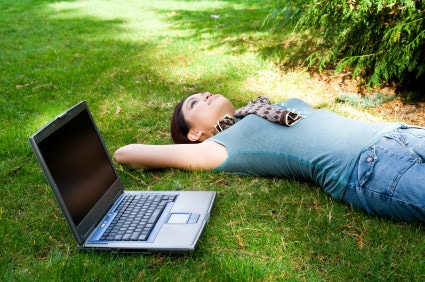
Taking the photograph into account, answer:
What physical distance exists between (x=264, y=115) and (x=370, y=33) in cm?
246

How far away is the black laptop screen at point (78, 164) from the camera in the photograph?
2.26 metres

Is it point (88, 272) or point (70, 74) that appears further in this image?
point (70, 74)

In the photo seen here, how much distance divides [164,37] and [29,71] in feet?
8.70

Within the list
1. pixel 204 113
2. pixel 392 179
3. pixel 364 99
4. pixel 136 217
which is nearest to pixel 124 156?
pixel 204 113

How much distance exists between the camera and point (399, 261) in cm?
229

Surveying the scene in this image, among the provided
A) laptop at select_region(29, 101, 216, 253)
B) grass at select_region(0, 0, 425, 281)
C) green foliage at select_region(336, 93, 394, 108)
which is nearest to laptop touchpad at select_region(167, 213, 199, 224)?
laptop at select_region(29, 101, 216, 253)

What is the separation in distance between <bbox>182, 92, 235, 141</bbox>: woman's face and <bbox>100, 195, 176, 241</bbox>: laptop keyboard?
2.73 feet

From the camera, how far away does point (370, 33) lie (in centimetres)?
496

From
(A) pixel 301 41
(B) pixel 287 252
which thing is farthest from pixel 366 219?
(A) pixel 301 41

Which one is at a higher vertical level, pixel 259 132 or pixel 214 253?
pixel 259 132

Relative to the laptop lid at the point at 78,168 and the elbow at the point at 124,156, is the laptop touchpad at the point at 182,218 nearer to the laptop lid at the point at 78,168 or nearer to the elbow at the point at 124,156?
the laptop lid at the point at 78,168

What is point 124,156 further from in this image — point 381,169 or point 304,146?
point 381,169

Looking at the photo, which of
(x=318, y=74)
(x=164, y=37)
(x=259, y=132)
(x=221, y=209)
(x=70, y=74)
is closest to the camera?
(x=221, y=209)

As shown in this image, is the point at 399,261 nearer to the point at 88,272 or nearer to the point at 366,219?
the point at 366,219
